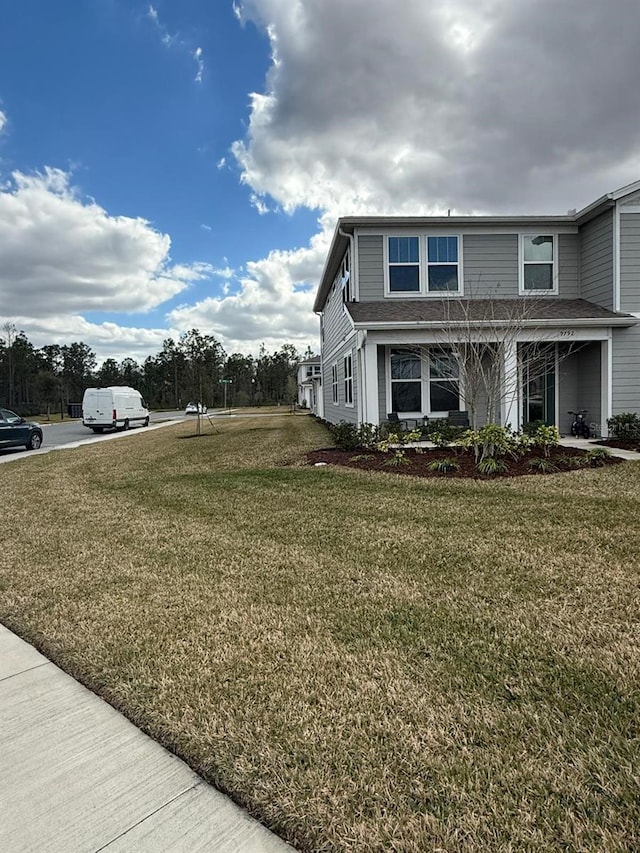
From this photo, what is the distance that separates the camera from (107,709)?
2365 millimetres

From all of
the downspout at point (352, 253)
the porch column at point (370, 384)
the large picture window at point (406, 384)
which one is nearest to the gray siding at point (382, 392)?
the large picture window at point (406, 384)

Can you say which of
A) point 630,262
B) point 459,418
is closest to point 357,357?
point 459,418

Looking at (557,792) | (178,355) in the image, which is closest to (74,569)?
(557,792)

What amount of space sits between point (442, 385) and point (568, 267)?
4.83 m

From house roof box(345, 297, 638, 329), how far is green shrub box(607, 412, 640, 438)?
88.2 inches

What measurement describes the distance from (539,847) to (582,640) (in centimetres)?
153

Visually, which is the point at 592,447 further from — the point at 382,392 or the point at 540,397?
the point at 382,392

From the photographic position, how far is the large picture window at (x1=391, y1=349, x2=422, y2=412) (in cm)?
1246

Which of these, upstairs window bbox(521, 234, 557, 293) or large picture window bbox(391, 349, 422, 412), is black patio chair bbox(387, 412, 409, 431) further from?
upstairs window bbox(521, 234, 557, 293)

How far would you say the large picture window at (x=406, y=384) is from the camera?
40.9 feet

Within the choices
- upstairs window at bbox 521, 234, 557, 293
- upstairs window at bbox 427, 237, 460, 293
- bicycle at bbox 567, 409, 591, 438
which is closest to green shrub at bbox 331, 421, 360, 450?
upstairs window at bbox 427, 237, 460, 293

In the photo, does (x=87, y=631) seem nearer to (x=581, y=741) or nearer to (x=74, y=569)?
(x=74, y=569)

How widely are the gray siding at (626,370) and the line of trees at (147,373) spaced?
42.6m

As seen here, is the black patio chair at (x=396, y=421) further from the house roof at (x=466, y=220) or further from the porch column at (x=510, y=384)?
the house roof at (x=466, y=220)
